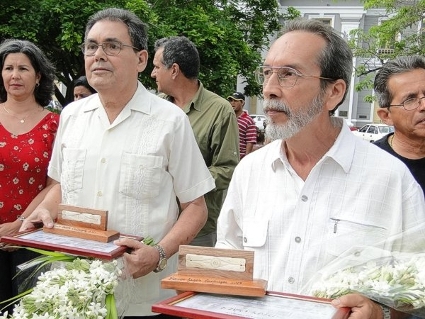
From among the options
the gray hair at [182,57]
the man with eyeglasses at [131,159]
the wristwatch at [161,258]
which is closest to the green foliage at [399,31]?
the gray hair at [182,57]

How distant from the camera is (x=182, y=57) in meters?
3.77

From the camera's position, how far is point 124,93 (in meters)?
2.43

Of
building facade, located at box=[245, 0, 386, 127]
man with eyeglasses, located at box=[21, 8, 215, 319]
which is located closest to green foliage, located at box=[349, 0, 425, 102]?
man with eyeglasses, located at box=[21, 8, 215, 319]

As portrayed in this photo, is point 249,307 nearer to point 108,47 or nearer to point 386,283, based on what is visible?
Answer: point 386,283

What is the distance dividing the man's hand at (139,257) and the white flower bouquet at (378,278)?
687mm

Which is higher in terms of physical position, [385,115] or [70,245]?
[385,115]

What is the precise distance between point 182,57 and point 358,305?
8.64ft

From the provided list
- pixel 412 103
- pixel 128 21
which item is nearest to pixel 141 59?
pixel 128 21

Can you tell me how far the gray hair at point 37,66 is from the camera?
A: 131 inches

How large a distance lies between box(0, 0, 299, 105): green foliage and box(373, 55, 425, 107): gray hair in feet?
26.5

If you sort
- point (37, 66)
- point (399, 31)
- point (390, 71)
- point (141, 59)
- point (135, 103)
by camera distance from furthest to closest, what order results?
point (399, 31), point (37, 66), point (390, 71), point (141, 59), point (135, 103)

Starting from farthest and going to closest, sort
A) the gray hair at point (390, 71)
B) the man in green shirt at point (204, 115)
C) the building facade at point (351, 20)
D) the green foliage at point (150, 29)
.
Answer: the building facade at point (351, 20) < the green foliage at point (150, 29) < the man in green shirt at point (204, 115) < the gray hair at point (390, 71)

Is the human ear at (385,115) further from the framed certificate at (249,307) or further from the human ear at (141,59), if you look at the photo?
the framed certificate at (249,307)

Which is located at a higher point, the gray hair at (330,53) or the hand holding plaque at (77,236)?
the gray hair at (330,53)
